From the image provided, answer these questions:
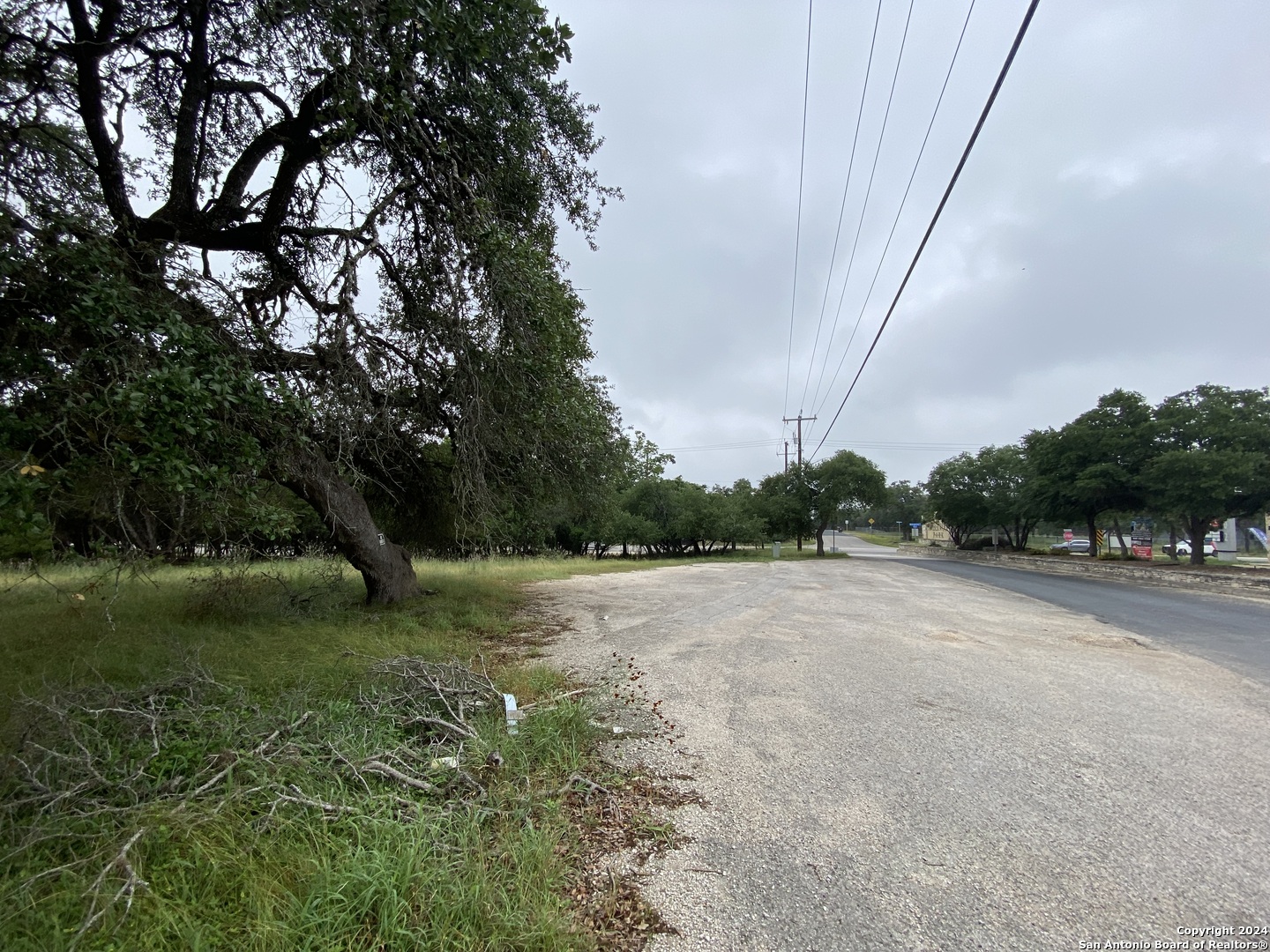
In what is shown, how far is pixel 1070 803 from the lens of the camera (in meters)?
3.18

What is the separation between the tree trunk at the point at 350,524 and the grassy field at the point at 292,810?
246cm

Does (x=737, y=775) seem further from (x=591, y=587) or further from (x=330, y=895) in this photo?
(x=591, y=587)

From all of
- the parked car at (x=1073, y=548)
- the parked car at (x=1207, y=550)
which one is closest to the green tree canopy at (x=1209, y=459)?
the parked car at (x=1207, y=550)

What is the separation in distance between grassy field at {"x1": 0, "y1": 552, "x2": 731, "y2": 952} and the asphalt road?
7.61m

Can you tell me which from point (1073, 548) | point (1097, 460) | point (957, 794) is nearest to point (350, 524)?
point (957, 794)

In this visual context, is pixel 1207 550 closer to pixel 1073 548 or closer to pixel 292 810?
pixel 1073 548

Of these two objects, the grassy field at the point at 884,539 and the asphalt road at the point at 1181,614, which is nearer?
the asphalt road at the point at 1181,614

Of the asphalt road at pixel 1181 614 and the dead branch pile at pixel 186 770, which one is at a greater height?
the dead branch pile at pixel 186 770

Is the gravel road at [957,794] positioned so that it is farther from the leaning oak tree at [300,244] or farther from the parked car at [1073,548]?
the parked car at [1073,548]

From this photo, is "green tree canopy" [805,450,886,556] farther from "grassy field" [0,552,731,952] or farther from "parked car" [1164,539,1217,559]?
"grassy field" [0,552,731,952]

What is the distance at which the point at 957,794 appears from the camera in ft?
10.8

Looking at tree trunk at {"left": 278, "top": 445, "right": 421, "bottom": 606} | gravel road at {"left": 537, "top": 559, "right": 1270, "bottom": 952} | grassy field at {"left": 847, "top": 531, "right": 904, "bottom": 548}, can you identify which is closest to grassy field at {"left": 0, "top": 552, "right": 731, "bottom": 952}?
gravel road at {"left": 537, "top": 559, "right": 1270, "bottom": 952}

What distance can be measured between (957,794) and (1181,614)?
11.4 metres

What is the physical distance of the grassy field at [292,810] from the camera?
203cm
